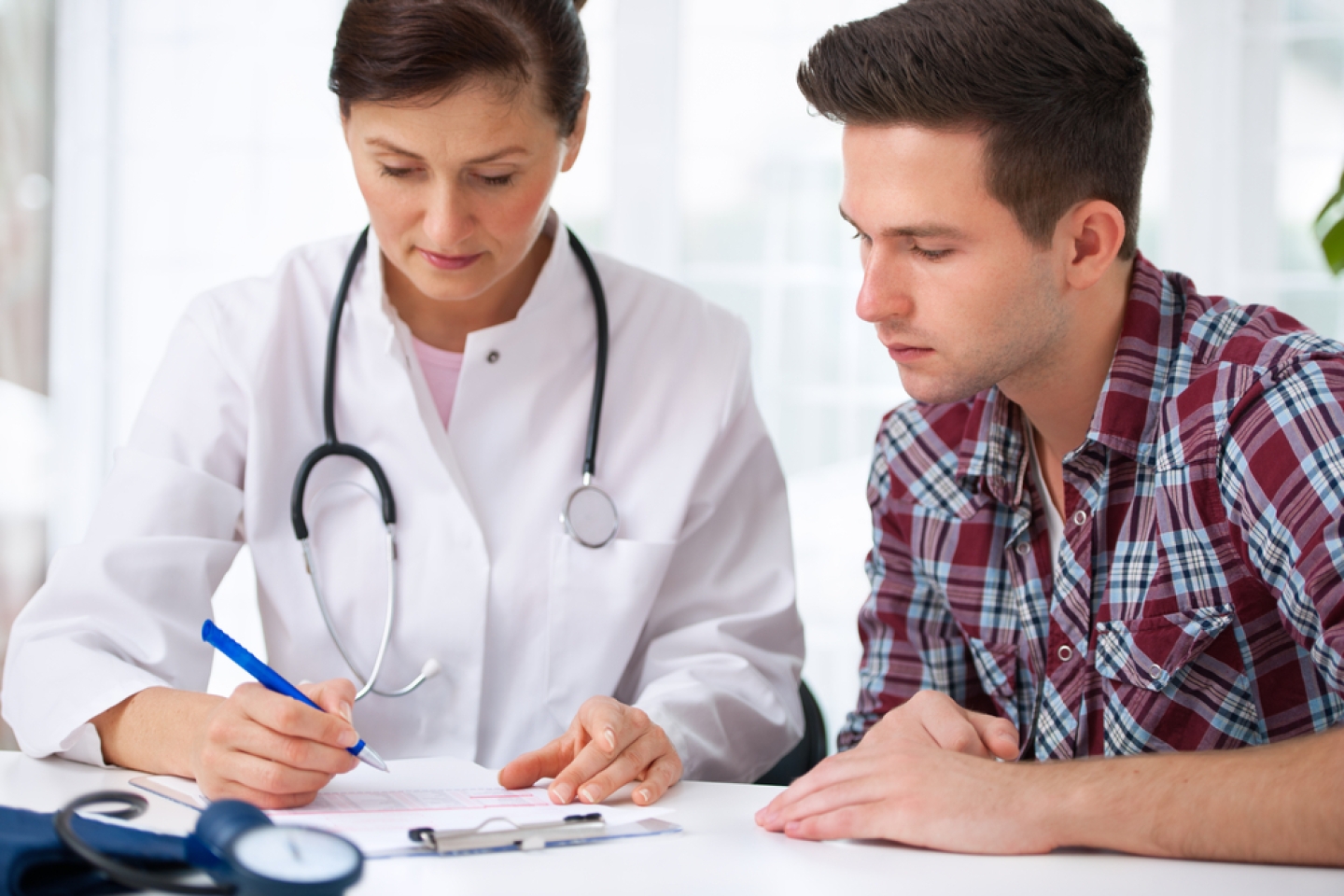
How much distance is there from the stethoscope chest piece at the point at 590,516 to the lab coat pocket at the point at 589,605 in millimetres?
12

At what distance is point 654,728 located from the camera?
3.64ft

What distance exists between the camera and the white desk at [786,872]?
77 centimetres

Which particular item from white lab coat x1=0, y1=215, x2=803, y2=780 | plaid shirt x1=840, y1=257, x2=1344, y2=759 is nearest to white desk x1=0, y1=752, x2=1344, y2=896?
plaid shirt x1=840, y1=257, x2=1344, y2=759

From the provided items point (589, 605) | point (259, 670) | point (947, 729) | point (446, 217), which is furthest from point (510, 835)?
point (446, 217)

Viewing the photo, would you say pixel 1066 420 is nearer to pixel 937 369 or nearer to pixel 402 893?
pixel 937 369

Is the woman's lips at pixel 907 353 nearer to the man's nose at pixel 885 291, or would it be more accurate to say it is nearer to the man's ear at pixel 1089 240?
the man's nose at pixel 885 291

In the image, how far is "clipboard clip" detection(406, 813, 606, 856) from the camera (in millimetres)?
814

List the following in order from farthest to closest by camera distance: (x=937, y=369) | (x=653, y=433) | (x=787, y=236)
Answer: (x=787, y=236) < (x=653, y=433) < (x=937, y=369)

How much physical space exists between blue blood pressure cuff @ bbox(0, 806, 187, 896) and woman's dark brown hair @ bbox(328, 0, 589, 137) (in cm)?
80

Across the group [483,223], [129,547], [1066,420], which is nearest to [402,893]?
[129,547]

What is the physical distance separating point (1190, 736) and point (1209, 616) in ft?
0.45

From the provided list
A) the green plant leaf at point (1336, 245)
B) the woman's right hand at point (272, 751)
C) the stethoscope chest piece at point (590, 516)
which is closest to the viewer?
the woman's right hand at point (272, 751)

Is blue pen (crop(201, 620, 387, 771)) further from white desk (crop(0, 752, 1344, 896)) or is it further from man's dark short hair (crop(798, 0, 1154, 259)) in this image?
man's dark short hair (crop(798, 0, 1154, 259))

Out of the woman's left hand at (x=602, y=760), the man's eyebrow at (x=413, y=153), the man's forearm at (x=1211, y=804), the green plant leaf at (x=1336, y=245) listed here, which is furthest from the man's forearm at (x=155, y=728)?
the green plant leaf at (x=1336, y=245)
